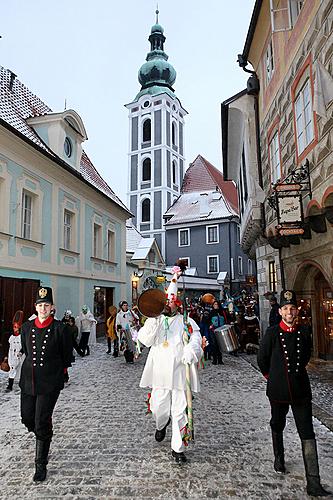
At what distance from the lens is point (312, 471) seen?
3.65m

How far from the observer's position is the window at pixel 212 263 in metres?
40.7

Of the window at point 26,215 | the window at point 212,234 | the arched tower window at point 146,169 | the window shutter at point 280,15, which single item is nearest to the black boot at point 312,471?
the window shutter at point 280,15

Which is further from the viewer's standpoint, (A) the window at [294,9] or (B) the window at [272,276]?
(B) the window at [272,276]

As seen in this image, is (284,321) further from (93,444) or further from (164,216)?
(164,216)

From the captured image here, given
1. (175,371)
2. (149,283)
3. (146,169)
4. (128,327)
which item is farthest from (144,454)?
(146,169)

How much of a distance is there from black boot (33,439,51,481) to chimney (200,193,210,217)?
37.7 meters

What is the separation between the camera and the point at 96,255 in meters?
18.7

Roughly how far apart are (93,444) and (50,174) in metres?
11.2

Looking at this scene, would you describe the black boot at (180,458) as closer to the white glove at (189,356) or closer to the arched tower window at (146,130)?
the white glove at (189,356)

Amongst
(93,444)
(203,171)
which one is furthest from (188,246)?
(93,444)

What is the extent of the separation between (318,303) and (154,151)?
40461 millimetres

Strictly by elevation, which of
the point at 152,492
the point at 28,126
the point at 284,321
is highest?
the point at 28,126

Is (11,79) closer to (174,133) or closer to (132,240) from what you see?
(132,240)

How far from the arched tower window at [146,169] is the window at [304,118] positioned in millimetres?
40173
